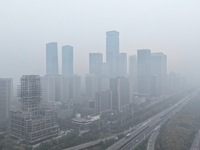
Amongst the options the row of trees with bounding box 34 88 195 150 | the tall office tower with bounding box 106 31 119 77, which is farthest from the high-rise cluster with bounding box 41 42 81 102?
the row of trees with bounding box 34 88 195 150

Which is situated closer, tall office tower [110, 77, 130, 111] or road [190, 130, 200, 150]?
road [190, 130, 200, 150]

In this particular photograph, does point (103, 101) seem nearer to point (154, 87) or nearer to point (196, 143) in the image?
point (196, 143)

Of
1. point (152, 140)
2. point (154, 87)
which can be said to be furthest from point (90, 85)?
point (152, 140)

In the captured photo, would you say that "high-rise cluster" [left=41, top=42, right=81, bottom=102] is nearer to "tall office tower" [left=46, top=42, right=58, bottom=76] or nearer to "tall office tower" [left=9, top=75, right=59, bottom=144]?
"tall office tower" [left=46, top=42, right=58, bottom=76]

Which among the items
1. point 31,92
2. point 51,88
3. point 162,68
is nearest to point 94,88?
point 51,88

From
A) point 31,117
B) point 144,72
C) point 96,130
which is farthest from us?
point 144,72

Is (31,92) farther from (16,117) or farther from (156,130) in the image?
(156,130)

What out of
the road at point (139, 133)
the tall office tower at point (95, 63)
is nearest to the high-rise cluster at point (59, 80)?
the tall office tower at point (95, 63)
